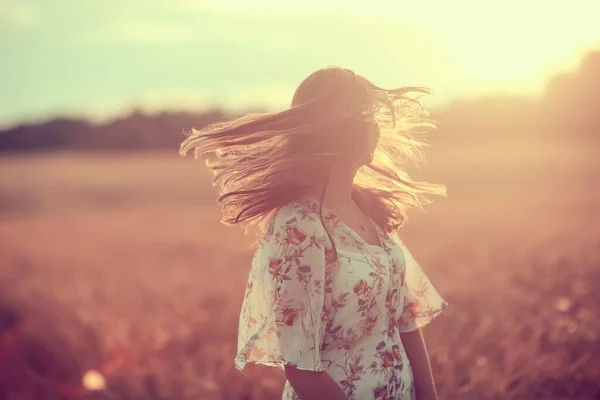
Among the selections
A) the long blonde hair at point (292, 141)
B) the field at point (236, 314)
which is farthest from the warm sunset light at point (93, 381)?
the long blonde hair at point (292, 141)

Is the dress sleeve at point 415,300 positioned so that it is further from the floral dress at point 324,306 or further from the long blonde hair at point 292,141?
the long blonde hair at point 292,141

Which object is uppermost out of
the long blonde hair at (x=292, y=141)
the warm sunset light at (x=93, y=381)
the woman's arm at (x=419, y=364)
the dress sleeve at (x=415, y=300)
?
the long blonde hair at (x=292, y=141)

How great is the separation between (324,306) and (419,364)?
70 cm

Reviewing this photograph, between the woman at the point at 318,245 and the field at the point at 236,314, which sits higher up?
the woman at the point at 318,245

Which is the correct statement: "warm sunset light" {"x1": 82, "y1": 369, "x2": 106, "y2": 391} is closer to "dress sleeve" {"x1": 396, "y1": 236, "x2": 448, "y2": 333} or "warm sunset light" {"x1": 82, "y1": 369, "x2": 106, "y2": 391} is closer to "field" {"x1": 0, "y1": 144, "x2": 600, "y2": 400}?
"field" {"x1": 0, "y1": 144, "x2": 600, "y2": 400}

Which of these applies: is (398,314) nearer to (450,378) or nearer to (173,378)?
(450,378)

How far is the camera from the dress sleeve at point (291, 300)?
2271mm

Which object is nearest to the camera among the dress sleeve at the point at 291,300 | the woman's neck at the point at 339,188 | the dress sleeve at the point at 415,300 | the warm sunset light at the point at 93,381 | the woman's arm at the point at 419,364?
the dress sleeve at the point at 291,300

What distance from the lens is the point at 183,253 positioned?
13.7 m

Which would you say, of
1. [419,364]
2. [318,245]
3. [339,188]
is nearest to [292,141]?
[339,188]

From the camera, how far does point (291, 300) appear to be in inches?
89.5

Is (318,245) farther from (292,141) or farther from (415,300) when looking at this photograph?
(415,300)

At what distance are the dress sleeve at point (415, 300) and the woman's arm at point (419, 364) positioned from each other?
4 centimetres

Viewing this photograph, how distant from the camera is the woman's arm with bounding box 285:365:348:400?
2.30 m
